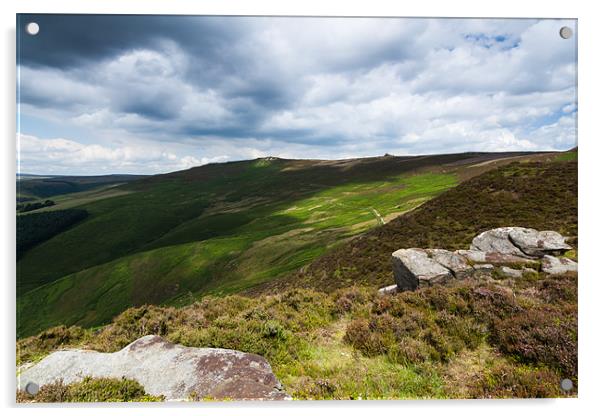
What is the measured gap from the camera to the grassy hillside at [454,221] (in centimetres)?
1420

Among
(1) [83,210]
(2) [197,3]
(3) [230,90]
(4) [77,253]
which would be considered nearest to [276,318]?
(3) [230,90]

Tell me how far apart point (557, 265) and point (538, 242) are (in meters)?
1.42

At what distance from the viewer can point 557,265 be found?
893 centimetres

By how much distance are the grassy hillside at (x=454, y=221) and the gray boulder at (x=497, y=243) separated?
228cm

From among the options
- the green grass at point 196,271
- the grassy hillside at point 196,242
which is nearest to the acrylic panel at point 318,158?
the grassy hillside at point 196,242

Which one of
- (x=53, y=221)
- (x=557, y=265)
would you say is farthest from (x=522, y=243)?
(x=53, y=221)

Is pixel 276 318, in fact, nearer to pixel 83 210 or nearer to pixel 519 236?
pixel 519 236

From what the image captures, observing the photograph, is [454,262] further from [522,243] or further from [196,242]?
[196,242]

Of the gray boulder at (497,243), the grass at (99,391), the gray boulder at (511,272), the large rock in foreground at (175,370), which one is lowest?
the grass at (99,391)

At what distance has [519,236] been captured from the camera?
34.5 feet

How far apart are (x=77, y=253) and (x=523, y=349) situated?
61.0 m

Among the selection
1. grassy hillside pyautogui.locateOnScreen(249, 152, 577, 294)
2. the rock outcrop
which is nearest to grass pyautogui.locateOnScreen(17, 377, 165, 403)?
the rock outcrop

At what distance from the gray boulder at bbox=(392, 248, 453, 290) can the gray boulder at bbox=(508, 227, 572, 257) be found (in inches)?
134

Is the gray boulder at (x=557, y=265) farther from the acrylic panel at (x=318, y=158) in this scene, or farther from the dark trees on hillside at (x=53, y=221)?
the dark trees on hillside at (x=53, y=221)
